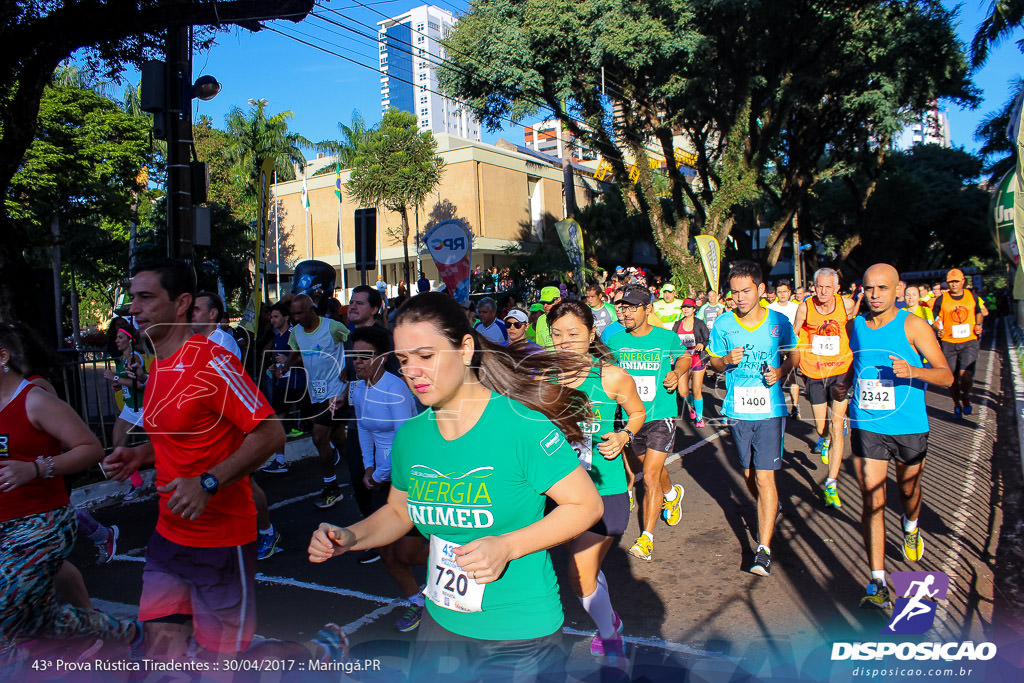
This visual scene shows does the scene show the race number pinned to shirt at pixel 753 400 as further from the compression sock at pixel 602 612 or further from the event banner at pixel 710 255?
the event banner at pixel 710 255

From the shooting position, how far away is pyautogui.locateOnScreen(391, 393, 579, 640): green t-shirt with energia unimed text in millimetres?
Result: 2178

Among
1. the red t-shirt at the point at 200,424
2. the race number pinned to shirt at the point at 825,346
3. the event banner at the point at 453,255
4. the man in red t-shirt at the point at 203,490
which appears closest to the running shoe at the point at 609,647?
the man in red t-shirt at the point at 203,490

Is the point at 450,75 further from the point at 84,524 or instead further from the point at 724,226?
the point at 84,524

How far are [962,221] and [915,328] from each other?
4611 centimetres

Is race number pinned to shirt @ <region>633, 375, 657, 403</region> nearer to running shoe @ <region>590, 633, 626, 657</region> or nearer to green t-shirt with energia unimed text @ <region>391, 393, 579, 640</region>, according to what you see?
running shoe @ <region>590, 633, 626, 657</region>

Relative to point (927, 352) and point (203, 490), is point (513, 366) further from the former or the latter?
point (927, 352)

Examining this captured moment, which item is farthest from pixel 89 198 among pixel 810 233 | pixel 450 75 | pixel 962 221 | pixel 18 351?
pixel 962 221

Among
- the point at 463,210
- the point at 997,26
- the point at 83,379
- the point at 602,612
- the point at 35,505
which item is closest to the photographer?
the point at 35,505

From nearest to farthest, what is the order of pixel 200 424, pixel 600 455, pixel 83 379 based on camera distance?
pixel 200 424 < pixel 600 455 < pixel 83 379

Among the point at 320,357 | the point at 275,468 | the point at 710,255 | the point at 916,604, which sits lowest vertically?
the point at 275,468

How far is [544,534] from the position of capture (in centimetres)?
210

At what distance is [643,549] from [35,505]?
3.69m

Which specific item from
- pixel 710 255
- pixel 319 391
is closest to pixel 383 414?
pixel 319 391

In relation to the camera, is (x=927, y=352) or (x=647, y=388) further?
(x=647, y=388)
